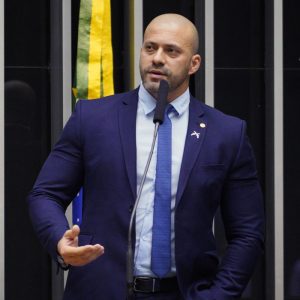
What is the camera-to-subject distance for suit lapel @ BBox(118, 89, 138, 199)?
3.51m

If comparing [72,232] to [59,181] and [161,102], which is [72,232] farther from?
[161,102]

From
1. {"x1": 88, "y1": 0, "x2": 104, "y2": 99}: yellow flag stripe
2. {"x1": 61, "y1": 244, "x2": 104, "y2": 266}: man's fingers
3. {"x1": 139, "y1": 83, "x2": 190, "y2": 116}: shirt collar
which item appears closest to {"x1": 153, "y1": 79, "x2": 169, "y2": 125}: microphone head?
{"x1": 139, "y1": 83, "x2": 190, "y2": 116}: shirt collar

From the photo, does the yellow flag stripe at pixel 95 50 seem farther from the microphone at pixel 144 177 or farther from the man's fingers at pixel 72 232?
the man's fingers at pixel 72 232

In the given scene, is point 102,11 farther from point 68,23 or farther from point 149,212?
point 149,212

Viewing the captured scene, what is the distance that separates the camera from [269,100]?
7273 millimetres

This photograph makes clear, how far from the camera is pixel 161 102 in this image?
3340 millimetres

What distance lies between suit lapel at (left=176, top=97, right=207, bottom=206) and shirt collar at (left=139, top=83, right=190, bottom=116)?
3 centimetres

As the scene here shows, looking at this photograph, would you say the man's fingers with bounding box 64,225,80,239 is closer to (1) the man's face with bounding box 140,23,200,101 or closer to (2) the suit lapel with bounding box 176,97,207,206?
(2) the suit lapel with bounding box 176,97,207,206

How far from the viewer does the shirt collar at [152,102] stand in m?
3.64

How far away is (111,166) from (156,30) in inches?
21.4

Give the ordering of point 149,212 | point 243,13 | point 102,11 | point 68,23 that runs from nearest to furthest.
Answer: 1. point 149,212
2. point 102,11
3. point 68,23
4. point 243,13

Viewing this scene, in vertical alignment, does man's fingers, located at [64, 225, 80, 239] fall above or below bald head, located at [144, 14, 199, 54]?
below

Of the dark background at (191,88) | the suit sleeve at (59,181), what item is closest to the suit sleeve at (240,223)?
the suit sleeve at (59,181)
